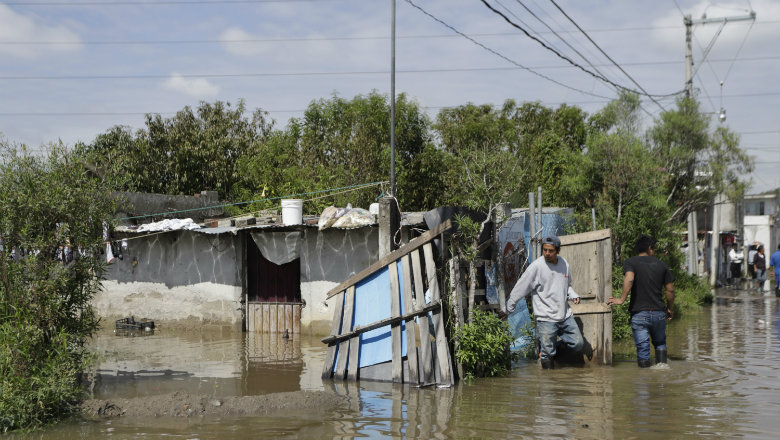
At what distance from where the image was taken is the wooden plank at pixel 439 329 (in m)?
8.94

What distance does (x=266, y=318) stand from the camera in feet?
51.9

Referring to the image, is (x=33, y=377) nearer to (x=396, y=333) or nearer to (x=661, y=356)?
(x=396, y=333)

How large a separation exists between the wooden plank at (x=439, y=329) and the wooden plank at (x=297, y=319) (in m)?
6.74

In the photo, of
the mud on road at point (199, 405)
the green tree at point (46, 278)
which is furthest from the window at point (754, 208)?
the green tree at point (46, 278)

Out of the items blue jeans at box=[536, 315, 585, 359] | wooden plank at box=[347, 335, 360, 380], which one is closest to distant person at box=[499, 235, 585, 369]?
blue jeans at box=[536, 315, 585, 359]

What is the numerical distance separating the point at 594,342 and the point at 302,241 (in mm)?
6874

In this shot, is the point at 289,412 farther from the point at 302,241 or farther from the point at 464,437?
the point at 302,241

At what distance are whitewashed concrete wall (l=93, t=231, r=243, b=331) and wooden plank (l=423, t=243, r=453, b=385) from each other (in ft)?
25.4

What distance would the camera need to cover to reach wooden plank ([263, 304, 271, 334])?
15.8m

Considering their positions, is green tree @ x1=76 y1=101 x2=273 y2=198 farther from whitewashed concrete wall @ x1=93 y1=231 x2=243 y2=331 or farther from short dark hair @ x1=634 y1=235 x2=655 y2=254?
short dark hair @ x1=634 y1=235 x2=655 y2=254

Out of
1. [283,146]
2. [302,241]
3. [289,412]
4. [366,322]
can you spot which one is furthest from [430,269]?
[283,146]

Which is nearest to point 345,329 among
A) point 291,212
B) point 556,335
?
point 556,335

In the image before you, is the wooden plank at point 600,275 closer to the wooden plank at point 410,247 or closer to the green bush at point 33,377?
the wooden plank at point 410,247

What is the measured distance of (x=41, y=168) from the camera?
784cm
